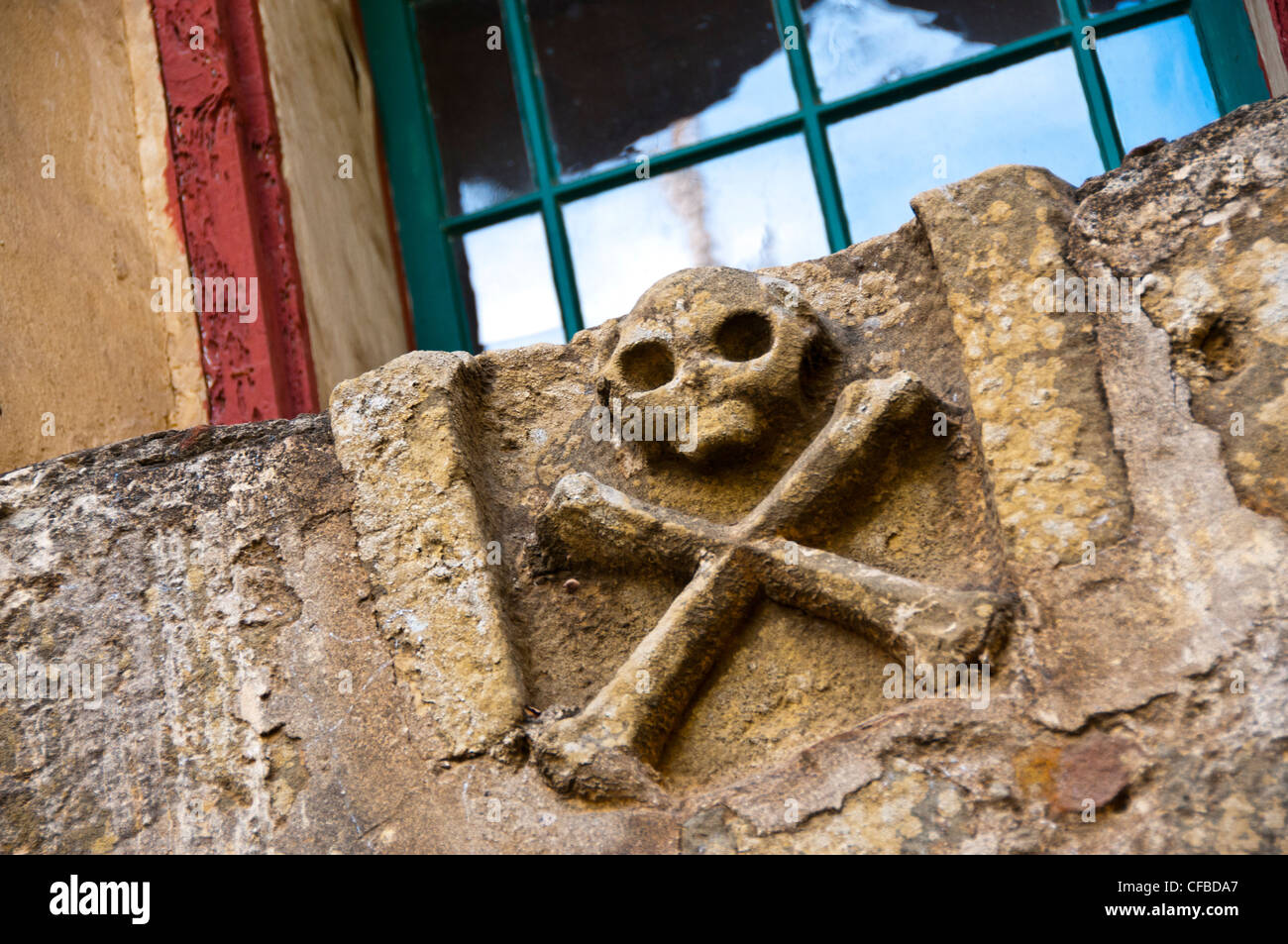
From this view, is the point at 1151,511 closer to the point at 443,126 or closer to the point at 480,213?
the point at 480,213

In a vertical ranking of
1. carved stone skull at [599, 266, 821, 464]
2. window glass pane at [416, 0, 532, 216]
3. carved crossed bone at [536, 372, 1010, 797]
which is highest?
window glass pane at [416, 0, 532, 216]

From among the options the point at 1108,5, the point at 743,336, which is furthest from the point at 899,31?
the point at 743,336

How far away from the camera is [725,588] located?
154cm

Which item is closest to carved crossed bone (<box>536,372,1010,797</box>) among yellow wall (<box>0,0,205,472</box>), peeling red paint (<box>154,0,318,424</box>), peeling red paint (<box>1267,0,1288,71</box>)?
peeling red paint (<box>154,0,318,424</box>)

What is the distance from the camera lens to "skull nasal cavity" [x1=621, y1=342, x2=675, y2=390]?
1732 mm

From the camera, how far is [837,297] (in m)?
1.81

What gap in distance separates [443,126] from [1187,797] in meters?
2.21

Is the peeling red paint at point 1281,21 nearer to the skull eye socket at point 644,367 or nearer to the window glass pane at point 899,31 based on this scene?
the window glass pane at point 899,31

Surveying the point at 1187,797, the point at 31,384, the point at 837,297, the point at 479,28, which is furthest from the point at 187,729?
the point at 479,28

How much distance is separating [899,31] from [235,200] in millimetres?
1431

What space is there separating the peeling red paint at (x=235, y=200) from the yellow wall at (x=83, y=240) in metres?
0.05

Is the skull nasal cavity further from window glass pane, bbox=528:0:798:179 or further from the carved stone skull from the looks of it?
window glass pane, bbox=528:0:798:179

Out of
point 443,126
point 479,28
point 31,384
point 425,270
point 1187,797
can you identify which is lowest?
point 1187,797

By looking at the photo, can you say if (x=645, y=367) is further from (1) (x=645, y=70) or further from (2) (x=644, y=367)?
(1) (x=645, y=70)
